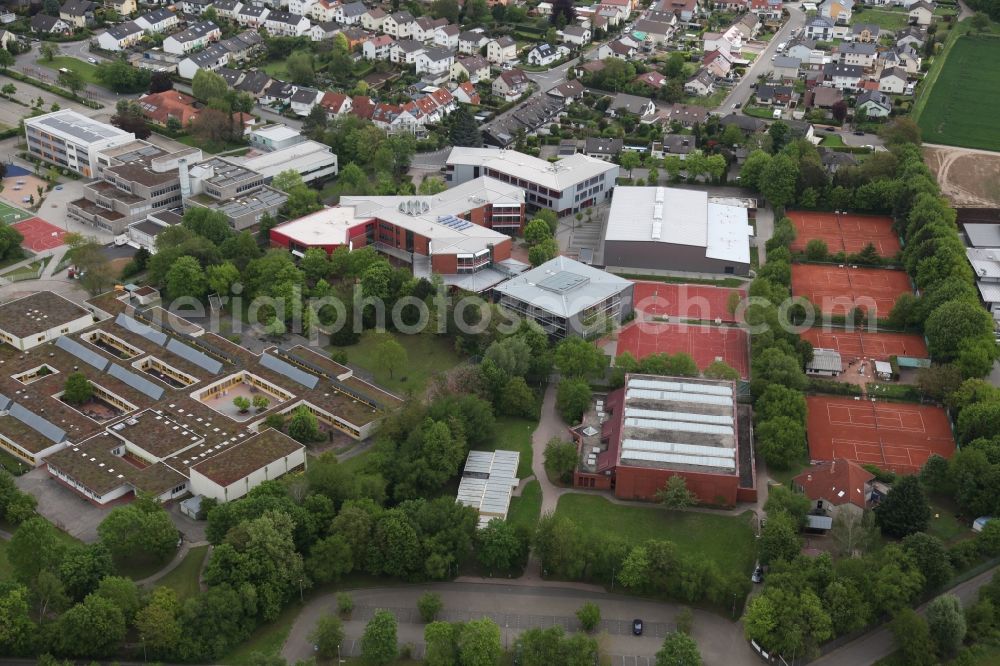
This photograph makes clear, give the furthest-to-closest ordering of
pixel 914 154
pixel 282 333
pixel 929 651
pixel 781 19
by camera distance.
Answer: pixel 781 19, pixel 914 154, pixel 282 333, pixel 929 651

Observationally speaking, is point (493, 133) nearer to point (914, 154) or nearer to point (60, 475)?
point (914, 154)

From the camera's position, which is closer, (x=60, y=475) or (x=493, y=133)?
(x=60, y=475)

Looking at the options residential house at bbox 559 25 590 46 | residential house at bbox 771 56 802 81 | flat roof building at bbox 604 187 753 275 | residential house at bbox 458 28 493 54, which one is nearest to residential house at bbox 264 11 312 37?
residential house at bbox 458 28 493 54

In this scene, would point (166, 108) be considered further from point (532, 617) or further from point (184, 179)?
point (532, 617)

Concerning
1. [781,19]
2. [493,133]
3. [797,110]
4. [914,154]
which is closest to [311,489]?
[493,133]

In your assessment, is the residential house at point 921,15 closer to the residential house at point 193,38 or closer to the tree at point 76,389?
the residential house at point 193,38

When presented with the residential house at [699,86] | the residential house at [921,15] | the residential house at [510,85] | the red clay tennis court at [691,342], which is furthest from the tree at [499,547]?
the residential house at [921,15]

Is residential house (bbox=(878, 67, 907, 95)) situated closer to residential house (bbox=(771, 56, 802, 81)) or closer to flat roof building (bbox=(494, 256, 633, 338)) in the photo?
residential house (bbox=(771, 56, 802, 81))
